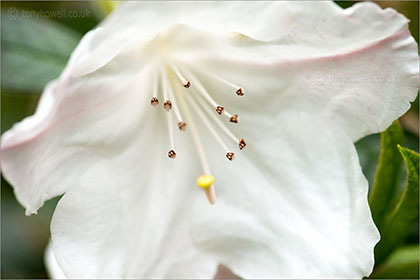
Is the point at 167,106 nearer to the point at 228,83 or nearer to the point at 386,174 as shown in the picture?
the point at 228,83

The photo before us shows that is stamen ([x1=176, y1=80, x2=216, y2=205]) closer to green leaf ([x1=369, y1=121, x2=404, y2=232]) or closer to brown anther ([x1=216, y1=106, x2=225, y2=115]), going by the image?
brown anther ([x1=216, y1=106, x2=225, y2=115])

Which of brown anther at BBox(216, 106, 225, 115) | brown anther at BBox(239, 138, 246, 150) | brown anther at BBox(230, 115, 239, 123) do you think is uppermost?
brown anther at BBox(216, 106, 225, 115)

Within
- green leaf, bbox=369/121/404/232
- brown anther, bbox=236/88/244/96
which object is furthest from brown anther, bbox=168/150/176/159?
green leaf, bbox=369/121/404/232

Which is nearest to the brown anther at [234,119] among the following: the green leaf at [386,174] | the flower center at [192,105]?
the flower center at [192,105]

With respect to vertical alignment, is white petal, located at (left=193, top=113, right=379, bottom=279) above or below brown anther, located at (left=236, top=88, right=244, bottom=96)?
below

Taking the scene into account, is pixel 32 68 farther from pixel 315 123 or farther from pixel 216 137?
pixel 315 123

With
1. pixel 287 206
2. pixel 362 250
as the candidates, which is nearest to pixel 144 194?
pixel 287 206
